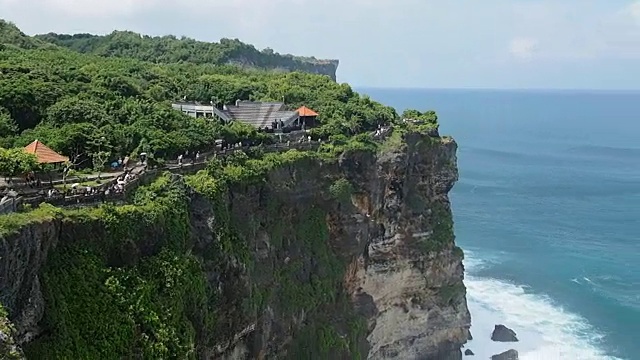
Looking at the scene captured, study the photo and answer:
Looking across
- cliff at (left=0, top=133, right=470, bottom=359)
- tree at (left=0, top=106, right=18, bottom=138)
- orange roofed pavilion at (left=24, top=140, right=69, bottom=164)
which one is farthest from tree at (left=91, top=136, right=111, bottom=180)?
cliff at (left=0, top=133, right=470, bottom=359)

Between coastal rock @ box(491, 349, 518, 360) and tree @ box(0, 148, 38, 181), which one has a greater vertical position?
tree @ box(0, 148, 38, 181)

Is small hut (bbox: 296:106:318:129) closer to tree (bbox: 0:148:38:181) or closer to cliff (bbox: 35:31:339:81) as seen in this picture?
tree (bbox: 0:148:38:181)

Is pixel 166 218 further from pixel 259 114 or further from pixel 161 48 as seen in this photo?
pixel 161 48

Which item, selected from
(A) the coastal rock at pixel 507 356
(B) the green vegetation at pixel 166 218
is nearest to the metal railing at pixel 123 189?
(B) the green vegetation at pixel 166 218

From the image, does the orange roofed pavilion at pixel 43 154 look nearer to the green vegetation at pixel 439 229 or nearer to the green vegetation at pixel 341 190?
the green vegetation at pixel 341 190

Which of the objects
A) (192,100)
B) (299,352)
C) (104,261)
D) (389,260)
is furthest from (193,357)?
(192,100)
